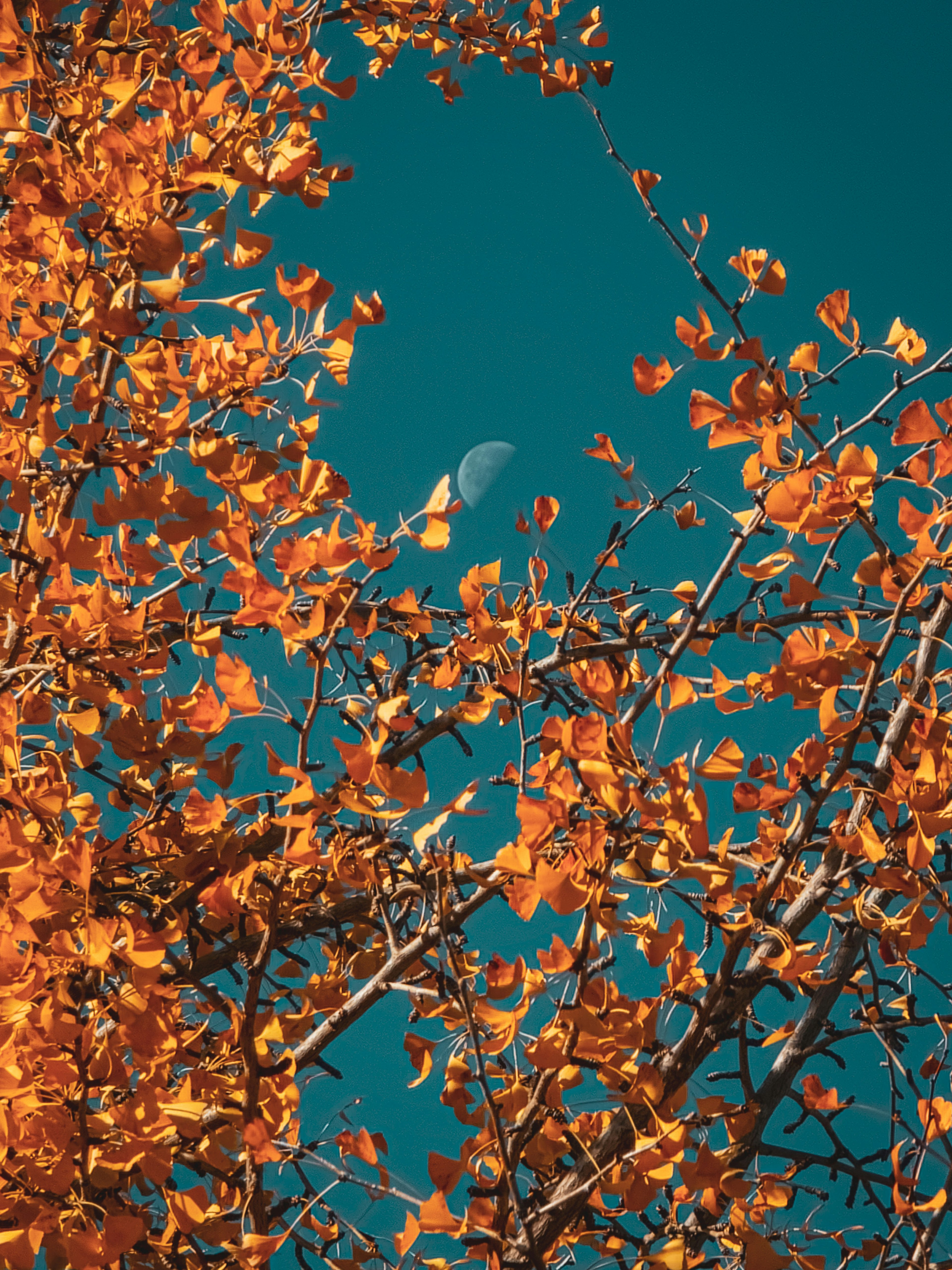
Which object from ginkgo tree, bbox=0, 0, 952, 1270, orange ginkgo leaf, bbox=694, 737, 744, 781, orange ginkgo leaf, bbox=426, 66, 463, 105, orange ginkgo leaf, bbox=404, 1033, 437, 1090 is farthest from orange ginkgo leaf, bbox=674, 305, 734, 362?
orange ginkgo leaf, bbox=426, 66, 463, 105

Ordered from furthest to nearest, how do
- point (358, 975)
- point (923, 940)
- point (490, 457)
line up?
point (490, 457), point (358, 975), point (923, 940)

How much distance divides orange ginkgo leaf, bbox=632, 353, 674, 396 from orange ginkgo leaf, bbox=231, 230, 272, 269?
45cm

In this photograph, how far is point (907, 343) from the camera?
118 centimetres

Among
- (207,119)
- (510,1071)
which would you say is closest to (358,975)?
(510,1071)

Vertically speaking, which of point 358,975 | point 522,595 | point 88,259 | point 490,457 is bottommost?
point 358,975

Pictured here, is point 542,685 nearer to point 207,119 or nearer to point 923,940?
point 923,940

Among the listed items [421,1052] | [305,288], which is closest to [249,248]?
[305,288]

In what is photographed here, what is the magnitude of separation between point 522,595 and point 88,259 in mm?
636

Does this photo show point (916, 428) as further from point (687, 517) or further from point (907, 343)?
point (687, 517)

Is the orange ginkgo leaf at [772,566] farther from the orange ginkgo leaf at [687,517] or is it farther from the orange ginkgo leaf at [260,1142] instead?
the orange ginkgo leaf at [260,1142]

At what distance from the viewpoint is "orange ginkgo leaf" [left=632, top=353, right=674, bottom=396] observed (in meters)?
→ 1.17

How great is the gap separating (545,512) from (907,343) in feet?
1.44

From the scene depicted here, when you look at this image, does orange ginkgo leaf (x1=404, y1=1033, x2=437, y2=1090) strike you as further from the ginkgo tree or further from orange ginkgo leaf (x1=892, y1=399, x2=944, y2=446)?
orange ginkgo leaf (x1=892, y1=399, x2=944, y2=446)

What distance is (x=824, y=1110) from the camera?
4.99 feet
